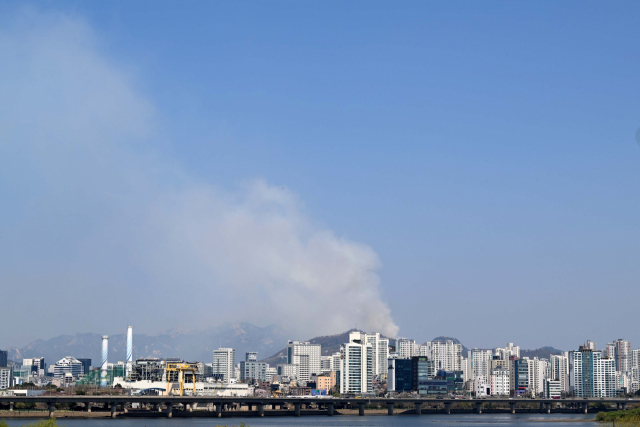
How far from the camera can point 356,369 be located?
12306cm

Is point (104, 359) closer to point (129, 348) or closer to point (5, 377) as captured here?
point (129, 348)

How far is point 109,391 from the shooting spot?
10406cm

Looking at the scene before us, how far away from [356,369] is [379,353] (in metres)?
34.3

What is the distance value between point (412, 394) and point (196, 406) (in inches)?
1603

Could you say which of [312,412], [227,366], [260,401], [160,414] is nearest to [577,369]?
[312,412]

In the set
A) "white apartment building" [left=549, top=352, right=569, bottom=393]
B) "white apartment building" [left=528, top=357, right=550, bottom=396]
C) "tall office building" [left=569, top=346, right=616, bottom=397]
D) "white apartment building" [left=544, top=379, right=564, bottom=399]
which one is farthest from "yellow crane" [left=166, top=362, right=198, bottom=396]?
"white apartment building" [left=549, top=352, right=569, bottom=393]

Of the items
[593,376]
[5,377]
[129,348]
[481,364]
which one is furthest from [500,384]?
[5,377]

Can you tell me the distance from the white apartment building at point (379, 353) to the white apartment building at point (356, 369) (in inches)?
868

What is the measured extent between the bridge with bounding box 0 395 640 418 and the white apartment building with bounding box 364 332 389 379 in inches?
1192

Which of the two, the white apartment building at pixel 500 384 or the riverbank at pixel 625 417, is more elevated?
the riverbank at pixel 625 417

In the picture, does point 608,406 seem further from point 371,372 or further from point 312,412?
point 312,412

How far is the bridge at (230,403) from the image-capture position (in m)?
81.5

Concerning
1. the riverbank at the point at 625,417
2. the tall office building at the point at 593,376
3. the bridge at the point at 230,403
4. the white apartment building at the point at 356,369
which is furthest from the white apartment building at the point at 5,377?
the riverbank at the point at 625,417

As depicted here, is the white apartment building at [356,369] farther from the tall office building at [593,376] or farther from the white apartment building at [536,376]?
the white apartment building at [536,376]
